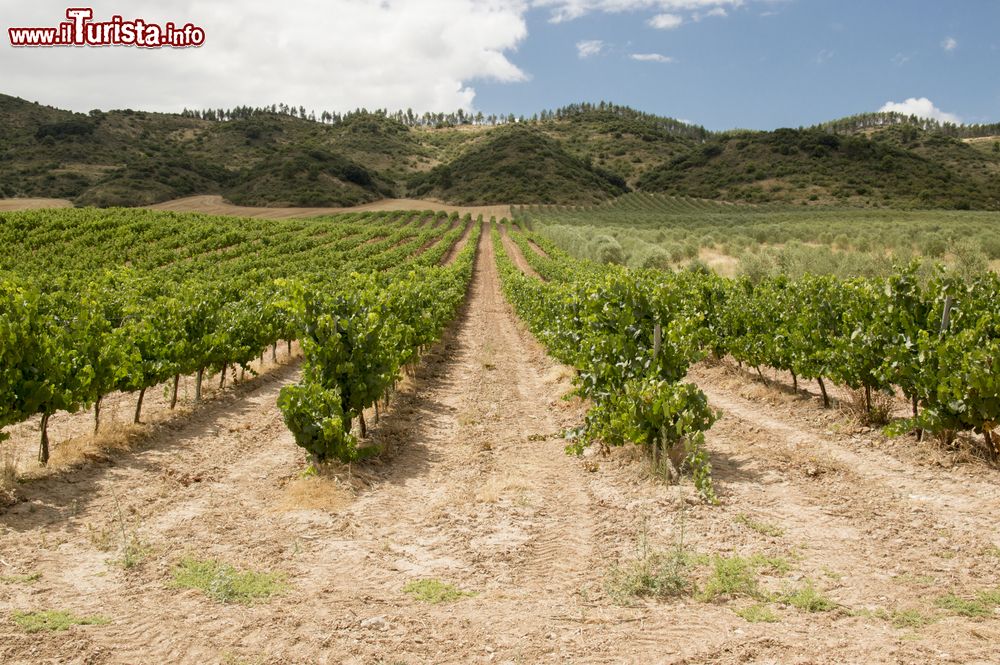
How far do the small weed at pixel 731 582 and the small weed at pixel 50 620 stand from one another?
495cm

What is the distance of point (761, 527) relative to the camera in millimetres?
6758

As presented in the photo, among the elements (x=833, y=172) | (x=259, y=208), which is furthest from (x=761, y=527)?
(x=833, y=172)

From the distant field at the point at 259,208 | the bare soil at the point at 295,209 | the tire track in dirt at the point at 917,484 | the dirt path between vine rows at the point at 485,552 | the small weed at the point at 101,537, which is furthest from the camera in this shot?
the bare soil at the point at 295,209

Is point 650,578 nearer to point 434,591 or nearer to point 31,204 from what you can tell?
point 434,591

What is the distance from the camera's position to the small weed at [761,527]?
6637 mm

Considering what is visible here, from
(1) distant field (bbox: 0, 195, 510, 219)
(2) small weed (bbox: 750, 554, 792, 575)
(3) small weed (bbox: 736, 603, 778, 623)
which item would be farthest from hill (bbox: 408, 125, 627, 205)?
(3) small weed (bbox: 736, 603, 778, 623)

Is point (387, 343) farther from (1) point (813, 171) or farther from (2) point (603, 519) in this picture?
(1) point (813, 171)

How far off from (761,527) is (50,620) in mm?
6555

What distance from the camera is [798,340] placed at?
12141 mm

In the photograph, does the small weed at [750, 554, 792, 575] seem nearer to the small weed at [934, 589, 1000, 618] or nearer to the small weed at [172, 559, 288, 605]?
the small weed at [934, 589, 1000, 618]

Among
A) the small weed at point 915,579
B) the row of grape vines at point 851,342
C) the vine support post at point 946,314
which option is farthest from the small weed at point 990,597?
the vine support post at point 946,314

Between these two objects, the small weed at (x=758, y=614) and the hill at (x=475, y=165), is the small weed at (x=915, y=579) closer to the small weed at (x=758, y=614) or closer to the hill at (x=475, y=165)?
the small weed at (x=758, y=614)

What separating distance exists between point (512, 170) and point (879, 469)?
114 m

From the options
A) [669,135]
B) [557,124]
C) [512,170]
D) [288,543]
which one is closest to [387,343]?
[288,543]
